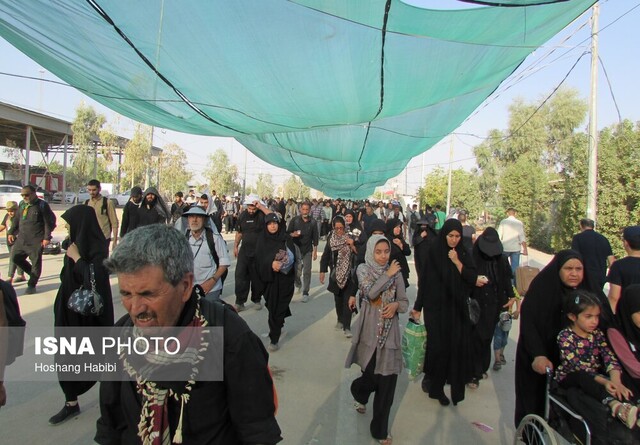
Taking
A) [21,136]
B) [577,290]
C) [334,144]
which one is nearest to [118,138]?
[21,136]

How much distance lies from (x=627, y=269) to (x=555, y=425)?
1938 millimetres

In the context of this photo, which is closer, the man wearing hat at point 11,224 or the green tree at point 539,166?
the man wearing hat at point 11,224

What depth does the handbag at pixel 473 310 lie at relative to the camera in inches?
161

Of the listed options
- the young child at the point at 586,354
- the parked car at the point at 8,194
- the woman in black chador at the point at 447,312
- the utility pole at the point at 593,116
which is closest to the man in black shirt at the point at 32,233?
the woman in black chador at the point at 447,312

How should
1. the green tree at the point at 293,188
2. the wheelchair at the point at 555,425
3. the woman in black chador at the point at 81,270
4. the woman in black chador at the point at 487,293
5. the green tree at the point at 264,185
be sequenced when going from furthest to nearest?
the green tree at the point at 293,188, the green tree at the point at 264,185, the woman in black chador at the point at 487,293, the woman in black chador at the point at 81,270, the wheelchair at the point at 555,425

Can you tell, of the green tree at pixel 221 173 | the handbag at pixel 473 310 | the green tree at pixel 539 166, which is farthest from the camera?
the green tree at pixel 221 173

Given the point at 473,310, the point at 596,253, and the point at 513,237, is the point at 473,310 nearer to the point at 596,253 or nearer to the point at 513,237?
the point at 596,253

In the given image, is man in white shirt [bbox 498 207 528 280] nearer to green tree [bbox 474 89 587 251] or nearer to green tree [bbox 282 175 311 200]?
green tree [bbox 474 89 587 251]

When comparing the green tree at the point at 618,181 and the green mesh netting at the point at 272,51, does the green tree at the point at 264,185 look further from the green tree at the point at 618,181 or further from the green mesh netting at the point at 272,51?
the green mesh netting at the point at 272,51

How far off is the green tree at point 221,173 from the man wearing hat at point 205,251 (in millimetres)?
54411

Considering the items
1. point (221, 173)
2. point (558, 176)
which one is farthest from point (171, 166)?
point (558, 176)

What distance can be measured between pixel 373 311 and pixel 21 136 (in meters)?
38.1

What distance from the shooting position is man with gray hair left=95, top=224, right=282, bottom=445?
1316 millimetres

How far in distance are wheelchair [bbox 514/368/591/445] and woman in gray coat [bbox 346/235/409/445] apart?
92 cm
